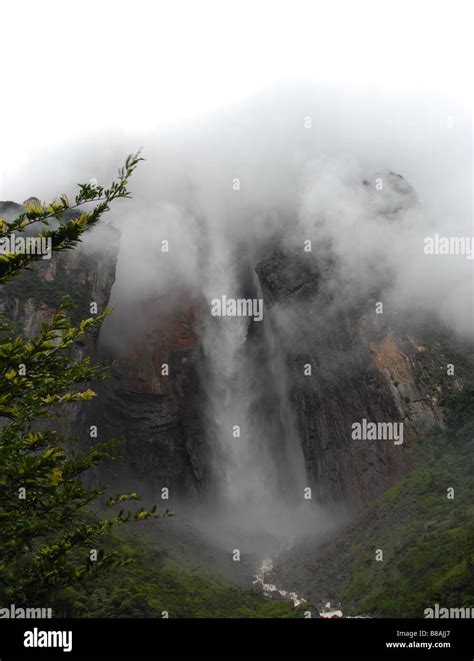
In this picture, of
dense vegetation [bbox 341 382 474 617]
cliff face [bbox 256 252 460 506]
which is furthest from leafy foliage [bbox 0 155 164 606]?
cliff face [bbox 256 252 460 506]

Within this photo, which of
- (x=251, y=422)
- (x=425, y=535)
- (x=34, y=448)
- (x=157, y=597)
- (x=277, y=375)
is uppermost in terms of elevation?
(x=277, y=375)

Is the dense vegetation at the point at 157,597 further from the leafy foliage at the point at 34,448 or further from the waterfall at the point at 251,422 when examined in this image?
the waterfall at the point at 251,422

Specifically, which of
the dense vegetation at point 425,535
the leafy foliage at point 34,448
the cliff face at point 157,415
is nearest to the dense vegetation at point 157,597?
the dense vegetation at point 425,535

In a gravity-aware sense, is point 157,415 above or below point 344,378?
below

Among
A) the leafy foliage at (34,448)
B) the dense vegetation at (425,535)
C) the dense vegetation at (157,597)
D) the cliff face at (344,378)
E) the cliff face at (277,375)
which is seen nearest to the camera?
the leafy foliage at (34,448)

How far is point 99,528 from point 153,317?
57.7 m

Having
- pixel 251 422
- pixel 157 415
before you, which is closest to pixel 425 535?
pixel 251 422

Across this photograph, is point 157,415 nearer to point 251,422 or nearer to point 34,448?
point 251,422

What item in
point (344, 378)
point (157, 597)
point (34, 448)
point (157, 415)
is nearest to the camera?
point (34, 448)

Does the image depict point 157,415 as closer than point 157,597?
No

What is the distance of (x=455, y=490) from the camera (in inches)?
1282

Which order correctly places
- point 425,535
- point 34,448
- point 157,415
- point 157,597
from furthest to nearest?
point 157,415, point 425,535, point 157,597, point 34,448

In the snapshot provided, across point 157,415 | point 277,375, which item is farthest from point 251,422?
point 157,415
